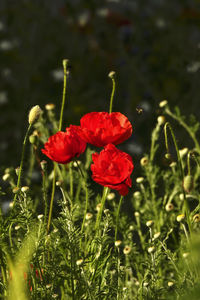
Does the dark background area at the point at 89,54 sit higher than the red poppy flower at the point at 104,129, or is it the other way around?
the dark background area at the point at 89,54

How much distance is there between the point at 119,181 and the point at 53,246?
172 millimetres

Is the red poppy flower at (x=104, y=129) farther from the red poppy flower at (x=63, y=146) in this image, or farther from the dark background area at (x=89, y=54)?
the dark background area at (x=89, y=54)

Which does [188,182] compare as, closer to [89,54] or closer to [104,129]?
[104,129]

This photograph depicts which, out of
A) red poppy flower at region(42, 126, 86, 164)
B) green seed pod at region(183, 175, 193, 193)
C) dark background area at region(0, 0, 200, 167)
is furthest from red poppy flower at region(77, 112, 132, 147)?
dark background area at region(0, 0, 200, 167)

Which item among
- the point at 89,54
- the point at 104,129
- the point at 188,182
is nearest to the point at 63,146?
the point at 104,129

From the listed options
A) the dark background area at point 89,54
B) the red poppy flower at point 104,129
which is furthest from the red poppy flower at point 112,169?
the dark background area at point 89,54

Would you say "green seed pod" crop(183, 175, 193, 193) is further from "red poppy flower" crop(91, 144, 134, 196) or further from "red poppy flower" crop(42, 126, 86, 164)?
"red poppy flower" crop(42, 126, 86, 164)

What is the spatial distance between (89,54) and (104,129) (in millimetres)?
2111

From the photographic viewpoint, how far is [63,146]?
833 millimetres

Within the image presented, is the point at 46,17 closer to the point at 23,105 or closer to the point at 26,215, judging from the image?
the point at 23,105

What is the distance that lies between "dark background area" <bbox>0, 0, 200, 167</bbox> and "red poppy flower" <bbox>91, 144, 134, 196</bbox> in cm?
154

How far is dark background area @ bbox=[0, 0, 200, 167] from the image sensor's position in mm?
2531

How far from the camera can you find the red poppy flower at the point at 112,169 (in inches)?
31.4

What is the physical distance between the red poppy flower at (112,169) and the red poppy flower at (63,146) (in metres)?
0.05
